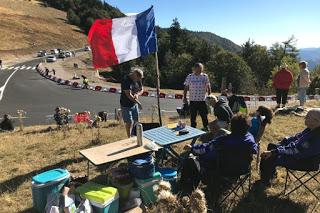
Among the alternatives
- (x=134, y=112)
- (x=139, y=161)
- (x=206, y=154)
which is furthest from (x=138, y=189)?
(x=134, y=112)

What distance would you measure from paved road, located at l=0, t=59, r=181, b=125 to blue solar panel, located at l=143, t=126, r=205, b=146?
55.1 feet

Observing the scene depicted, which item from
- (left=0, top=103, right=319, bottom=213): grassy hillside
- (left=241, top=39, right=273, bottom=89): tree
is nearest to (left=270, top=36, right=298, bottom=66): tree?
(left=241, top=39, right=273, bottom=89): tree

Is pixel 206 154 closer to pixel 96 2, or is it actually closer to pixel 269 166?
pixel 269 166

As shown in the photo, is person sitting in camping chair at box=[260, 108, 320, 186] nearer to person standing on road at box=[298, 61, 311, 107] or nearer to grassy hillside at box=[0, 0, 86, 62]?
person standing on road at box=[298, 61, 311, 107]

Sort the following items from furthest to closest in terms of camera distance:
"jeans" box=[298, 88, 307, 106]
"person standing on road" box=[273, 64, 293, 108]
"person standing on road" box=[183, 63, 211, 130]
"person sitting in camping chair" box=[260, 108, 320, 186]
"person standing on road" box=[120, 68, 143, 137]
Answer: "jeans" box=[298, 88, 307, 106]
"person standing on road" box=[273, 64, 293, 108]
"person standing on road" box=[183, 63, 211, 130]
"person standing on road" box=[120, 68, 143, 137]
"person sitting in camping chair" box=[260, 108, 320, 186]

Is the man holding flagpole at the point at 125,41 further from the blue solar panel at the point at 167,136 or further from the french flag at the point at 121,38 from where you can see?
the blue solar panel at the point at 167,136

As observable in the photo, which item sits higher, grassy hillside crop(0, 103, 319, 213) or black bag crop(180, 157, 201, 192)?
black bag crop(180, 157, 201, 192)

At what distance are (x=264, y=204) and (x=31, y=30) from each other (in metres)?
101

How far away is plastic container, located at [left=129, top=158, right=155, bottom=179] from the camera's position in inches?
231

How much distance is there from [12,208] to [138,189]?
78.5 inches

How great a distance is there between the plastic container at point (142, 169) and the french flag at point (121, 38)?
2865mm

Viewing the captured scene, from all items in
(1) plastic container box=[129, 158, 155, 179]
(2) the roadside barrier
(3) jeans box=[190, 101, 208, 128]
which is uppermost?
(3) jeans box=[190, 101, 208, 128]

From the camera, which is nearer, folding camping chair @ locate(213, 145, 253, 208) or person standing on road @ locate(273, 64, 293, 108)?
folding camping chair @ locate(213, 145, 253, 208)

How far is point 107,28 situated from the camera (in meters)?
8.38
